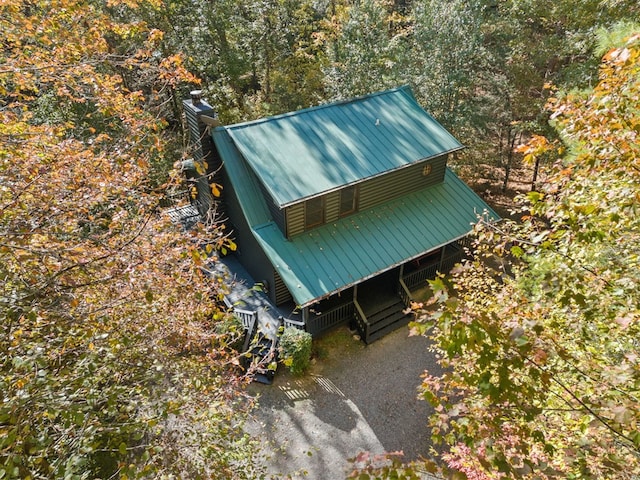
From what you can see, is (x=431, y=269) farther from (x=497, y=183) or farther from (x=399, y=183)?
(x=497, y=183)

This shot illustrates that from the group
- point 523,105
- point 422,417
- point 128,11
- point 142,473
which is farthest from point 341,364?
point 128,11

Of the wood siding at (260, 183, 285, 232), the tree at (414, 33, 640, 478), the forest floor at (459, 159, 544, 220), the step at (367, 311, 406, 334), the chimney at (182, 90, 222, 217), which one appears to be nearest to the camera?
the tree at (414, 33, 640, 478)

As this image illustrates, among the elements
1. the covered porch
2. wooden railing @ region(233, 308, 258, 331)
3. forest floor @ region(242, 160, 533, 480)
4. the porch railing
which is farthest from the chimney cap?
the porch railing

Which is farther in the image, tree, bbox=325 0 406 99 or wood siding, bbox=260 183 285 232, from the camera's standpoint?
tree, bbox=325 0 406 99

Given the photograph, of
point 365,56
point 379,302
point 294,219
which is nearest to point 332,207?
point 294,219

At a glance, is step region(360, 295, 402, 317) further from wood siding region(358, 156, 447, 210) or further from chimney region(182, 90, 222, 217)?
chimney region(182, 90, 222, 217)

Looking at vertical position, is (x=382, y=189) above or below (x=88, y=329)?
below
